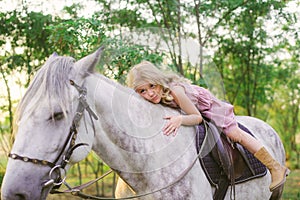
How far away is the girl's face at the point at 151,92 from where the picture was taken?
2781 millimetres

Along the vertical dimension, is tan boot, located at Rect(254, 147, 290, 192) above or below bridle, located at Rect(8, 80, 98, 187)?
below

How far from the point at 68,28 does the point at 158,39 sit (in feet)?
9.85

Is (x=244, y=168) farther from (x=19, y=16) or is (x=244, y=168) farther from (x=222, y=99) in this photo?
(x=19, y=16)

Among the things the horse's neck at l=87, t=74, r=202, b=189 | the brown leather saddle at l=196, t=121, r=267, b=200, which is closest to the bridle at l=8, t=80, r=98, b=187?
the horse's neck at l=87, t=74, r=202, b=189

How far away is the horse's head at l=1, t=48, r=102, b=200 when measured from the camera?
2.15 m

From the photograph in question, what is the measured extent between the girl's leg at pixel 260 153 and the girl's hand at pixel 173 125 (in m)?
0.56

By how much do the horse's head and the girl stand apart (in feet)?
1.53

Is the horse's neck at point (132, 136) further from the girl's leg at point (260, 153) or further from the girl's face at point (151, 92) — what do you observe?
the girl's leg at point (260, 153)

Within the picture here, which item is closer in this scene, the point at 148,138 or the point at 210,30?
the point at 148,138

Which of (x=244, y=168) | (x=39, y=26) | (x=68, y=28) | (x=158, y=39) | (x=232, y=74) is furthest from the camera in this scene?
(x=232, y=74)

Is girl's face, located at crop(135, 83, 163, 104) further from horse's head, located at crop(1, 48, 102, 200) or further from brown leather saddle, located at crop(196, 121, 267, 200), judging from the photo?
horse's head, located at crop(1, 48, 102, 200)

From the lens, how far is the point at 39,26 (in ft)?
29.1

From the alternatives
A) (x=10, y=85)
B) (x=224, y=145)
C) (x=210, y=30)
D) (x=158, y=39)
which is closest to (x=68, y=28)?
(x=158, y=39)

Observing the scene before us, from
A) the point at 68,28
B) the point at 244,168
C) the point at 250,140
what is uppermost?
the point at 68,28
